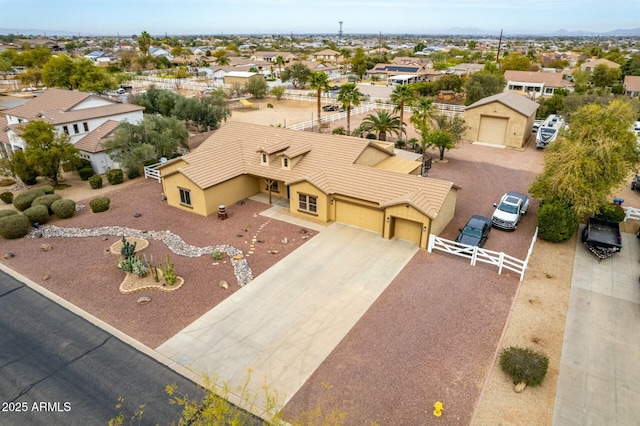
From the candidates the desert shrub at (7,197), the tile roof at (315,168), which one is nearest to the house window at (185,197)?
the tile roof at (315,168)

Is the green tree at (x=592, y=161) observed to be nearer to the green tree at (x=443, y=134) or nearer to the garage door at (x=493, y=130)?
the green tree at (x=443, y=134)

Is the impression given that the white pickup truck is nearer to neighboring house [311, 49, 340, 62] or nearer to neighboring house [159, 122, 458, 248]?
neighboring house [159, 122, 458, 248]

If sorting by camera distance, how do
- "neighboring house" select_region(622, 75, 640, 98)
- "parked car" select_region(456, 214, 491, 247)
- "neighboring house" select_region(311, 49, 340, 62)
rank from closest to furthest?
"parked car" select_region(456, 214, 491, 247) → "neighboring house" select_region(622, 75, 640, 98) → "neighboring house" select_region(311, 49, 340, 62)

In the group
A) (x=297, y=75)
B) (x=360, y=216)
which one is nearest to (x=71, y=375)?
(x=360, y=216)

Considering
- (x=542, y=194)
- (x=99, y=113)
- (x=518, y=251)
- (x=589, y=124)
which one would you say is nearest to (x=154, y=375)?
(x=518, y=251)

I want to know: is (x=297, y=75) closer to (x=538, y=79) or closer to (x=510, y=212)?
(x=538, y=79)

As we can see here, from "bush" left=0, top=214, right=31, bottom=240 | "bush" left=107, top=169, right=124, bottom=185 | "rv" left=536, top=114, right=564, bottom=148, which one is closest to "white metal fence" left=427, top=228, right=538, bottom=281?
"rv" left=536, top=114, right=564, bottom=148
